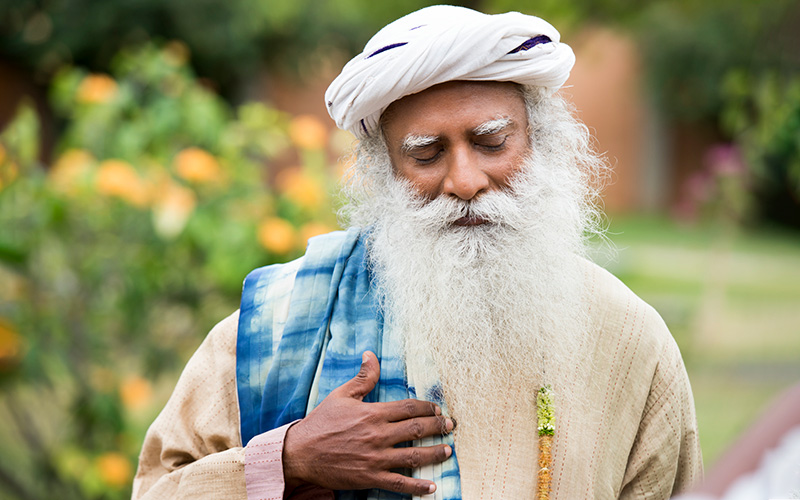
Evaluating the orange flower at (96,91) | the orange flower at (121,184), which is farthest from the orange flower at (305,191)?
the orange flower at (96,91)

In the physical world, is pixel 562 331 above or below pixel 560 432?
above

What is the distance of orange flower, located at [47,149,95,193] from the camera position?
135 inches

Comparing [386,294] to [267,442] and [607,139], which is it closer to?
[267,442]

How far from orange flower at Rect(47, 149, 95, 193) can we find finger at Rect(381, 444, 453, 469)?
2.30m

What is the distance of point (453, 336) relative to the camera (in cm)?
190

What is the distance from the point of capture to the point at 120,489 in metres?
3.43

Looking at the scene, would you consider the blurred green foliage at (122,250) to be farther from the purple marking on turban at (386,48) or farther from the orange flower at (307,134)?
the purple marking on turban at (386,48)

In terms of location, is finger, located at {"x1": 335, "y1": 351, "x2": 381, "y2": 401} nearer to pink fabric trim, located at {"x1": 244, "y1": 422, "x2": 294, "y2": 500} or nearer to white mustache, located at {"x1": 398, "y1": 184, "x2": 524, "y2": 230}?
pink fabric trim, located at {"x1": 244, "y1": 422, "x2": 294, "y2": 500}

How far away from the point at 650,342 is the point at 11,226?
2.70 m

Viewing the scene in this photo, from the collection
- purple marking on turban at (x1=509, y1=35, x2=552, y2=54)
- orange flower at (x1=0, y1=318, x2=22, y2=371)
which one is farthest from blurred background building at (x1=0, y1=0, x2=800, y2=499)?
purple marking on turban at (x1=509, y1=35, x2=552, y2=54)

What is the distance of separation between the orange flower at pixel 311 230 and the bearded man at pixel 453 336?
1.33m

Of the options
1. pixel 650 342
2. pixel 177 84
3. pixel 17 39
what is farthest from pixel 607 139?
pixel 650 342

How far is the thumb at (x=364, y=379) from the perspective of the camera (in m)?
1.77

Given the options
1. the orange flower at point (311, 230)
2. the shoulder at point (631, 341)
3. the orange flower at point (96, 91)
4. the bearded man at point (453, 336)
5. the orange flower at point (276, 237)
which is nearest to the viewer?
the bearded man at point (453, 336)
